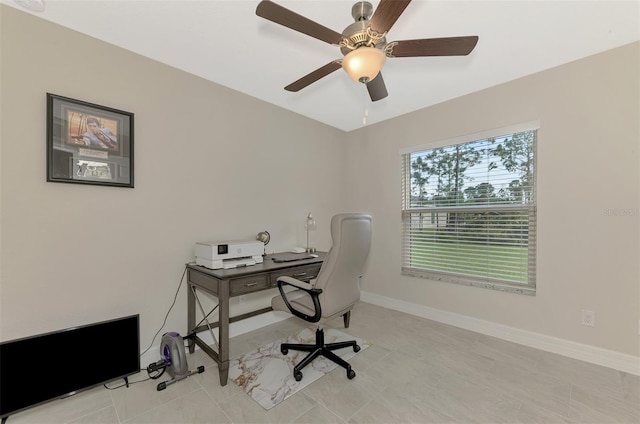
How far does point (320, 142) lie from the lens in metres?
3.58

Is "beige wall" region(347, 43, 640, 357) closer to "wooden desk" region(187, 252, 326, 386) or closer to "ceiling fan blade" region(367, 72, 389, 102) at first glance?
"ceiling fan blade" region(367, 72, 389, 102)

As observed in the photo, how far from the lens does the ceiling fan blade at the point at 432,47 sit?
4.62 feet

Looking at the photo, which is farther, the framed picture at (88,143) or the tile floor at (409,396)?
the framed picture at (88,143)

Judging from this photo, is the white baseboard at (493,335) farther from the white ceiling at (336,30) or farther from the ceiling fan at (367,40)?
the ceiling fan at (367,40)

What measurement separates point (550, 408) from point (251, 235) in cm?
262

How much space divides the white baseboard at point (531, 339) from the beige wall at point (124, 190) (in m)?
1.82

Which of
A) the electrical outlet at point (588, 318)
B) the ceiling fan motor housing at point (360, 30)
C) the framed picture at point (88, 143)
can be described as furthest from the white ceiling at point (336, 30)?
the electrical outlet at point (588, 318)

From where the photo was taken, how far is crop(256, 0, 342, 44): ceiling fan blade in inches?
48.1

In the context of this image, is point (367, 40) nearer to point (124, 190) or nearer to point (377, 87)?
point (377, 87)

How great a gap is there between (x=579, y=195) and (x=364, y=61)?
2.18 meters

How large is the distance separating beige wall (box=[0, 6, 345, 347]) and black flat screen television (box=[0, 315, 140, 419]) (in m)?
0.14

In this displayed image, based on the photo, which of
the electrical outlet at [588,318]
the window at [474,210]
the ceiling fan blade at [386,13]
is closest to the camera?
the ceiling fan blade at [386,13]

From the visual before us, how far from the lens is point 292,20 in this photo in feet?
4.31

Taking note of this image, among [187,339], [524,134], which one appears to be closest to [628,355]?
[524,134]
